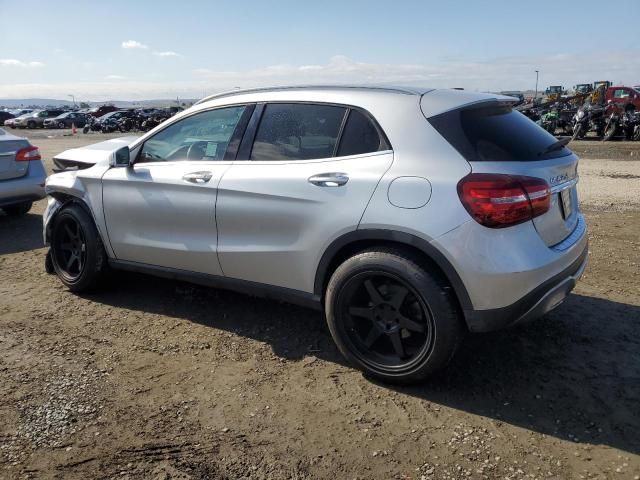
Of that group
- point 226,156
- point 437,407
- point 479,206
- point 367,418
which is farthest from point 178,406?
point 479,206

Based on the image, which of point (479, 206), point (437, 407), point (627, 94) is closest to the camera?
point (479, 206)

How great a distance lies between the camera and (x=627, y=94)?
82.1ft

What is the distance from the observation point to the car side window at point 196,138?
3.86 meters

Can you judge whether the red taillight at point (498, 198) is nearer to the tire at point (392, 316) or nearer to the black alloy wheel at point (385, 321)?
the tire at point (392, 316)

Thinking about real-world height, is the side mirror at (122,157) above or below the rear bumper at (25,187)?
above

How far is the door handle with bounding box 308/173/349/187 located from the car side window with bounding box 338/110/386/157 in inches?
6.2

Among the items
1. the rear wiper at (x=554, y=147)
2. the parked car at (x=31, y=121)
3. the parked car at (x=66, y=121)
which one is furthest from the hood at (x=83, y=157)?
the parked car at (x=31, y=121)

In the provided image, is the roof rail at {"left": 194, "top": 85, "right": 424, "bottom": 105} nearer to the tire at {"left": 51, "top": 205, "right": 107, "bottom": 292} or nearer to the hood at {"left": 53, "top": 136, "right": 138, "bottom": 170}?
the tire at {"left": 51, "top": 205, "right": 107, "bottom": 292}

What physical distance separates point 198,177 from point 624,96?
26746 mm

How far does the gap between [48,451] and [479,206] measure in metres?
2.47

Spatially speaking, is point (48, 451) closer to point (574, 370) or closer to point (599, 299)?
point (574, 370)

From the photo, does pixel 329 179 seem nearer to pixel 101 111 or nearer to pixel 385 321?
pixel 385 321

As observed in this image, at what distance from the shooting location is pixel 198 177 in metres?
3.78

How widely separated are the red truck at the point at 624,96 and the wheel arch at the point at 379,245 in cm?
2472
